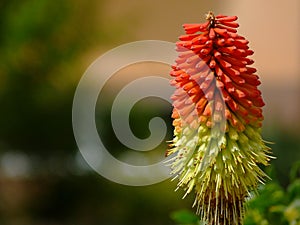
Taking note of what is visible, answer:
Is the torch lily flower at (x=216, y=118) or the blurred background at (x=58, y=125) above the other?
the blurred background at (x=58, y=125)

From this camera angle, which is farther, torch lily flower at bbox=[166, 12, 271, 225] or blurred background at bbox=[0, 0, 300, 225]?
Result: blurred background at bbox=[0, 0, 300, 225]

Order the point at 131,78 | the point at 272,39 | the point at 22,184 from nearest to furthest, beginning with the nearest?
1. the point at 22,184
2. the point at 131,78
3. the point at 272,39

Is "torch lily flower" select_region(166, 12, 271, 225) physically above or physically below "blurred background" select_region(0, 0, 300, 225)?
below

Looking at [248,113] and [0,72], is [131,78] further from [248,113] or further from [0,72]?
[248,113]

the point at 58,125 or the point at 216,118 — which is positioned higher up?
the point at 58,125

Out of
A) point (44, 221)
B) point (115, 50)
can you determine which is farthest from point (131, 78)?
point (44, 221)

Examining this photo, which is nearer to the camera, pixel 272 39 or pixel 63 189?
pixel 63 189

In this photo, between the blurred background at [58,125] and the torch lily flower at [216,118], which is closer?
the torch lily flower at [216,118]

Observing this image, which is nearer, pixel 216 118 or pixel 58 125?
pixel 216 118
